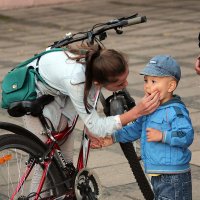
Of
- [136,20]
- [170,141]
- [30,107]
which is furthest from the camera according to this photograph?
[136,20]

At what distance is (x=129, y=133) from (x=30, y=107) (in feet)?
1.82

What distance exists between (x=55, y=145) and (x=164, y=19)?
10612mm

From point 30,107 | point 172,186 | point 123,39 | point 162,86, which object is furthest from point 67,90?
point 123,39

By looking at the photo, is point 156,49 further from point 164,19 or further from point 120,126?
point 120,126

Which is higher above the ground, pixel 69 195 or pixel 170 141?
pixel 170 141

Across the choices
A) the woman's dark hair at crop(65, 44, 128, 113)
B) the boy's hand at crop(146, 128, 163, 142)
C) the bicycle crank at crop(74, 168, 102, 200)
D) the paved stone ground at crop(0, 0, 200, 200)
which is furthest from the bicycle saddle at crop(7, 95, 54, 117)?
the paved stone ground at crop(0, 0, 200, 200)

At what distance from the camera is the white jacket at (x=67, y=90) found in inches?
171

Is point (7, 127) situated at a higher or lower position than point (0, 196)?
higher

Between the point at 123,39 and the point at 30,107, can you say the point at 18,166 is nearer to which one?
the point at 30,107

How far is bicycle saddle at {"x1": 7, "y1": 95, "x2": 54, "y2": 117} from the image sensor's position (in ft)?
14.8

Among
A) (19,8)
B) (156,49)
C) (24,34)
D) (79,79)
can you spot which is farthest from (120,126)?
(19,8)

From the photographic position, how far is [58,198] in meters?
4.56

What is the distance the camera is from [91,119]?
4.41 m

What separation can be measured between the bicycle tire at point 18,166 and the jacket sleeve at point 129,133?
384 millimetres
